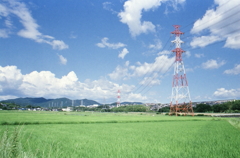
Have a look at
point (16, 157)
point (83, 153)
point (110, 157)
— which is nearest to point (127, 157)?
point (110, 157)

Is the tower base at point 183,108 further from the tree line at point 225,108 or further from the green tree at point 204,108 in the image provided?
the green tree at point 204,108

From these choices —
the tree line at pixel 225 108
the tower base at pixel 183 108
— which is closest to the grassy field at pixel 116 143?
the tower base at pixel 183 108

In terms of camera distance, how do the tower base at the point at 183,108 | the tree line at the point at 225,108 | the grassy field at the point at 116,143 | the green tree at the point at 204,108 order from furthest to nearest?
1. the green tree at the point at 204,108
2. the tree line at the point at 225,108
3. the tower base at the point at 183,108
4. the grassy field at the point at 116,143

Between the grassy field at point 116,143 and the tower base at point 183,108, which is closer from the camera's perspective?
the grassy field at point 116,143

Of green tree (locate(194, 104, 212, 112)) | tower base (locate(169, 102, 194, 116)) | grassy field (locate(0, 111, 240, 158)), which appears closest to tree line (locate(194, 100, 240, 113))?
green tree (locate(194, 104, 212, 112))

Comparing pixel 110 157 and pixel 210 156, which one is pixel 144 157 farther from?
pixel 210 156

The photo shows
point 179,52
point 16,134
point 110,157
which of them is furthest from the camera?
point 179,52

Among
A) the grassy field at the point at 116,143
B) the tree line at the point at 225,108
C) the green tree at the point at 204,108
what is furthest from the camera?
the green tree at the point at 204,108

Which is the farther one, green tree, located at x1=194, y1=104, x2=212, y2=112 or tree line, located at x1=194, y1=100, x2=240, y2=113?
green tree, located at x1=194, y1=104, x2=212, y2=112

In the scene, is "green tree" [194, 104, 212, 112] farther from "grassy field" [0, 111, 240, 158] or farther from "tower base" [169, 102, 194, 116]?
"grassy field" [0, 111, 240, 158]

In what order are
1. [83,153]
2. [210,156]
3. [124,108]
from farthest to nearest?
1. [124,108]
2. [83,153]
3. [210,156]

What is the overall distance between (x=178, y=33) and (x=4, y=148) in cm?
5507

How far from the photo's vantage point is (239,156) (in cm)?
692

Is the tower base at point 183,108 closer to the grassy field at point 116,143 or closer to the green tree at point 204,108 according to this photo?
the green tree at point 204,108
